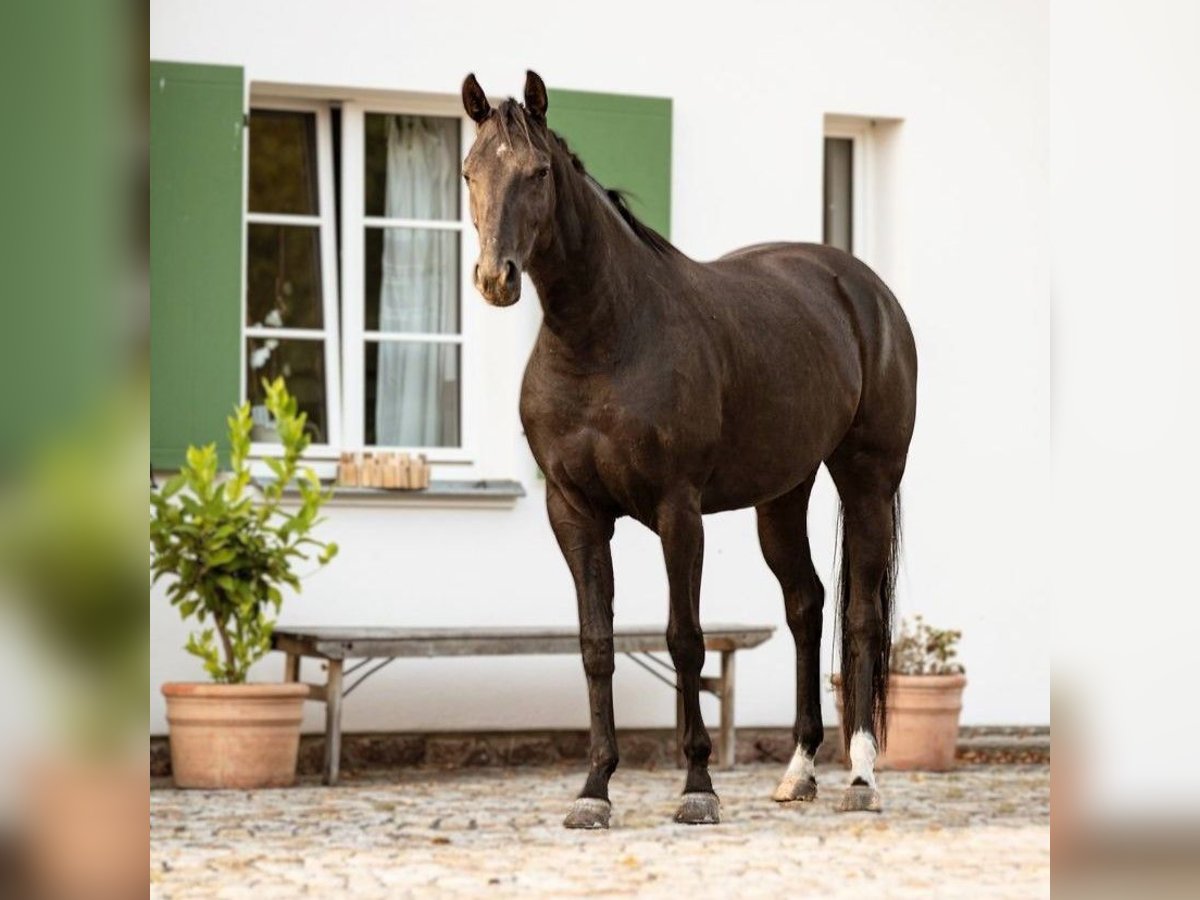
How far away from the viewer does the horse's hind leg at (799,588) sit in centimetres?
527

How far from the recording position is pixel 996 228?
25.4ft

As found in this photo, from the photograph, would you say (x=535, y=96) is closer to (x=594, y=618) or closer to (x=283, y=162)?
(x=594, y=618)

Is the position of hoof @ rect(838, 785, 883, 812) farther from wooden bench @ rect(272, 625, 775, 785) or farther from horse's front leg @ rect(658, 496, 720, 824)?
wooden bench @ rect(272, 625, 775, 785)

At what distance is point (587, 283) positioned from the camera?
4352 millimetres

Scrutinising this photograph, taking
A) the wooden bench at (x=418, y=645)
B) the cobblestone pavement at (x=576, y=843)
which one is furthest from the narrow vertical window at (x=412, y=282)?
the cobblestone pavement at (x=576, y=843)

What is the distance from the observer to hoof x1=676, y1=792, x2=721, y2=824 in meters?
4.69

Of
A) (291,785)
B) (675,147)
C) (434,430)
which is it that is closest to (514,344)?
(434,430)

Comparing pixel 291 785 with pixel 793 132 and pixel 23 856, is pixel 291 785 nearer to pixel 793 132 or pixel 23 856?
pixel 793 132

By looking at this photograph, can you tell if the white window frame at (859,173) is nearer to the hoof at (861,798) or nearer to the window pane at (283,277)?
the window pane at (283,277)

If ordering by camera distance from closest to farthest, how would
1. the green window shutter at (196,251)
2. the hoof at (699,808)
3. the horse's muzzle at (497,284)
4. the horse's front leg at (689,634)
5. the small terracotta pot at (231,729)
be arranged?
the horse's muzzle at (497,284), the horse's front leg at (689,634), the hoof at (699,808), the small terracotta pot at (231,729), the green window shutter at (196,251)

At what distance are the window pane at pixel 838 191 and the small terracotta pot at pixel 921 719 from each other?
6.85 feet

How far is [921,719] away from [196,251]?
347 centimetres

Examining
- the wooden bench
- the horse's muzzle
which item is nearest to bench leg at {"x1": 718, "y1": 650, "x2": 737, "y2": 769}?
the wooden bench

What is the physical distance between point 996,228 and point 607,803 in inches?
162
